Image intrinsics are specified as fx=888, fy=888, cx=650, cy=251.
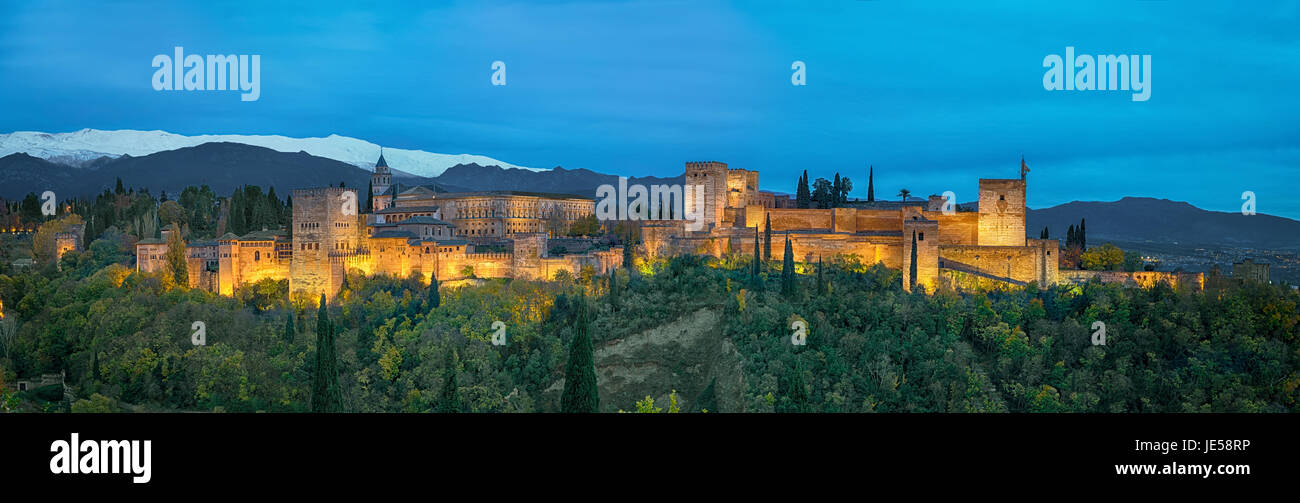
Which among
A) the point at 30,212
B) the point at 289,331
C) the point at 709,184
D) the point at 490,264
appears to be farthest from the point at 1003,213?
the point at 30,212

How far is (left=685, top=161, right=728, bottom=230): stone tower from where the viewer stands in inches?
1731

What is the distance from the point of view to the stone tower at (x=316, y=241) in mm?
36188

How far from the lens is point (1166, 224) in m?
50.5

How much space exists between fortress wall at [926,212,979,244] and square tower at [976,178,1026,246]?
0.61 metres

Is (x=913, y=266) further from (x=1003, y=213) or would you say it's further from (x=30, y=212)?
(x=30, y=212)

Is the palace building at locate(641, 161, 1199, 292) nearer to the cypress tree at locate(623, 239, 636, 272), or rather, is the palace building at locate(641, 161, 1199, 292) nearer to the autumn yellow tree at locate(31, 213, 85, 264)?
the cypress tree at locate(623, 239, 636, 272)

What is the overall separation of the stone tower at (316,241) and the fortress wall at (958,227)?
2504cm

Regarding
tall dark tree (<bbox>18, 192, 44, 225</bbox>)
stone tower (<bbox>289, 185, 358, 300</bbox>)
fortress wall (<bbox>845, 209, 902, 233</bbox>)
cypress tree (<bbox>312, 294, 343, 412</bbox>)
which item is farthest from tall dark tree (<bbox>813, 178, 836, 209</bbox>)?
tall dark tree (<bbox>18, 192, 44, 225</bbox>)

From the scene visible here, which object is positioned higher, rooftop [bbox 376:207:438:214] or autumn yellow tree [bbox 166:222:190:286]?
rooftop [bbox 376:207:438:214]

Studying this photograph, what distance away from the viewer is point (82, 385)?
3050 cm

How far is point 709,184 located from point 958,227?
40.1 ft
